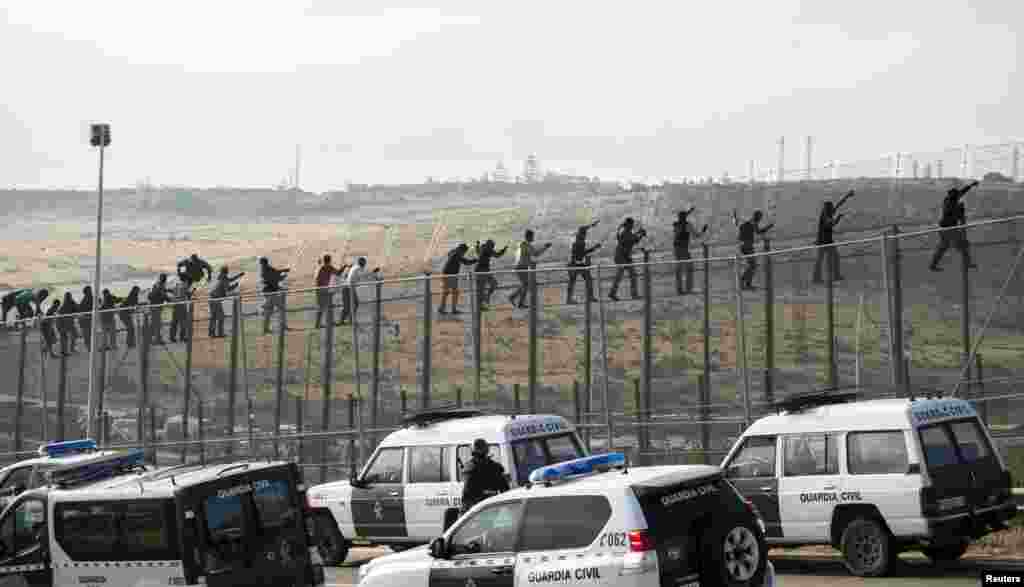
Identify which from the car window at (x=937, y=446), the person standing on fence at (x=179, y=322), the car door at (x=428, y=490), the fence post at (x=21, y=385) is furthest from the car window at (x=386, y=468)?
the fence post at (x=21, y=385)

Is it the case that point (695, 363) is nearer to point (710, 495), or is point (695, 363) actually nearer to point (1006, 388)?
point (1006, 388)

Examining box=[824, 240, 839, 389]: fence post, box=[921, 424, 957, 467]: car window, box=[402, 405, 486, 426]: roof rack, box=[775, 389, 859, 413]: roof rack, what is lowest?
box=[402, 405, 486, 426]: roof rack

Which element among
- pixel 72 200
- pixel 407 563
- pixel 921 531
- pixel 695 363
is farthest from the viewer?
pixel 72 200

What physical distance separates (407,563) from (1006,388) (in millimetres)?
9729

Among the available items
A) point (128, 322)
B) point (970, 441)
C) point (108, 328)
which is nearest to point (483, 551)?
point (970, 441)

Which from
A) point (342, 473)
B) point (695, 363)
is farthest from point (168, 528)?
point (342, 473)

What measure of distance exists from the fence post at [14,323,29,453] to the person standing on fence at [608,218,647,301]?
1296 centimetres

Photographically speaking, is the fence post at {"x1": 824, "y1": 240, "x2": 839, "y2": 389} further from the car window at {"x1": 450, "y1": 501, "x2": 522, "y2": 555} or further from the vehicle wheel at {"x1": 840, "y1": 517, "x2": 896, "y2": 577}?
the car window at {"x1": 450, "y1": 501, "x2": 522, "y2": 555}

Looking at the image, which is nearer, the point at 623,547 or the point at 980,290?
the point at 623,547

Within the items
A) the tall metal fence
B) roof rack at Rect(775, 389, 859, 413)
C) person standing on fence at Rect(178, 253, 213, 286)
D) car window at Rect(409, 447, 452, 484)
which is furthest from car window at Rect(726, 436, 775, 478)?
person standing on fence at Rect(178, 253, 213, 286)

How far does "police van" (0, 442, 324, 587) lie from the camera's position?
15125 mm

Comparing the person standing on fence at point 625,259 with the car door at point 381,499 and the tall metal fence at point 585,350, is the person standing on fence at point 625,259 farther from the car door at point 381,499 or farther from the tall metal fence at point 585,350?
the car door at point 381,499

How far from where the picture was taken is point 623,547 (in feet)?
43.2

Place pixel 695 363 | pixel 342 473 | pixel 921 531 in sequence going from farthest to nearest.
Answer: pixel 342 473, pixel 695 363, pixel 921 531
